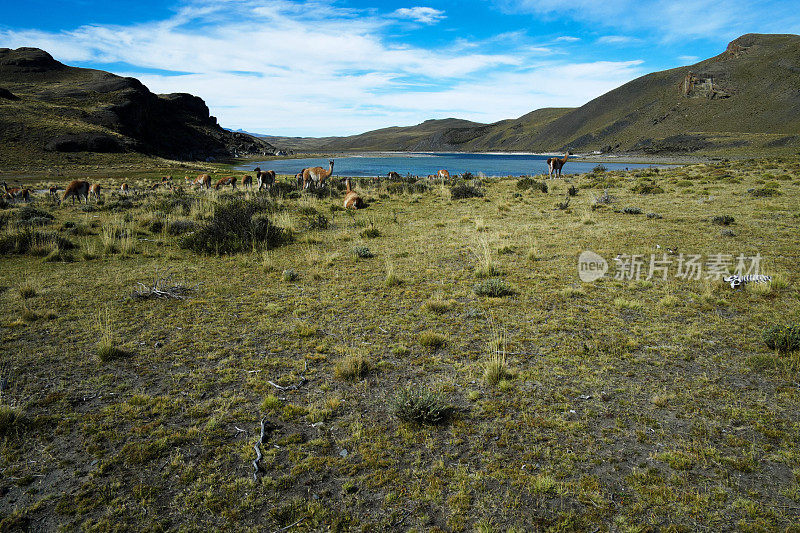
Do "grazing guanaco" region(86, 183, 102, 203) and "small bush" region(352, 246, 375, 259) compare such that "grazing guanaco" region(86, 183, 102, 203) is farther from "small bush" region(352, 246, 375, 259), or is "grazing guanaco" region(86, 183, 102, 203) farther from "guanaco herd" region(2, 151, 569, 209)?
"small bush" region(352, 246, 375, 259)

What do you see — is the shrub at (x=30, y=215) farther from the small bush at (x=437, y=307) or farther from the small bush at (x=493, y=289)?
the small bush at (x=493, y=289)

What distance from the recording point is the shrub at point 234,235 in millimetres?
10734

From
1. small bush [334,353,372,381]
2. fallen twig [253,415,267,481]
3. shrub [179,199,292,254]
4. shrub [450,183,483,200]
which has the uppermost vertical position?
shrub [450,183,483,200]

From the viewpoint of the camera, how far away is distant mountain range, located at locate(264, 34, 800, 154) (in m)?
77.6

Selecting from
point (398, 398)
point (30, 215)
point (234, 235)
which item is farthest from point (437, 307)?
point (30, 215)

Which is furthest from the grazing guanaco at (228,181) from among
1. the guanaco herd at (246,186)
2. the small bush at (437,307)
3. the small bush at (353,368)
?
the small bush at (353,368)

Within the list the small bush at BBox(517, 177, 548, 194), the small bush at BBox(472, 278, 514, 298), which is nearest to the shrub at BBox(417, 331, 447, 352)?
the small bush at BBox(472, 278, 514, 298)

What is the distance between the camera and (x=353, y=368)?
15.7 feet

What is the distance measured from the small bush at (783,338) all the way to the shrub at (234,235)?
33.5ft

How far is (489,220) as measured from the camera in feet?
48.4

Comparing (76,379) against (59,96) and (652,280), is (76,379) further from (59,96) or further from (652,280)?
(59,96)

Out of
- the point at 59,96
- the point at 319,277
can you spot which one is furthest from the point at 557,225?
the point at 59,96

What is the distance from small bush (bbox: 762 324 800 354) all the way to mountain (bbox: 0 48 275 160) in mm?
74580

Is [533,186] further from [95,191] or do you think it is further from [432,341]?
[95,191]
